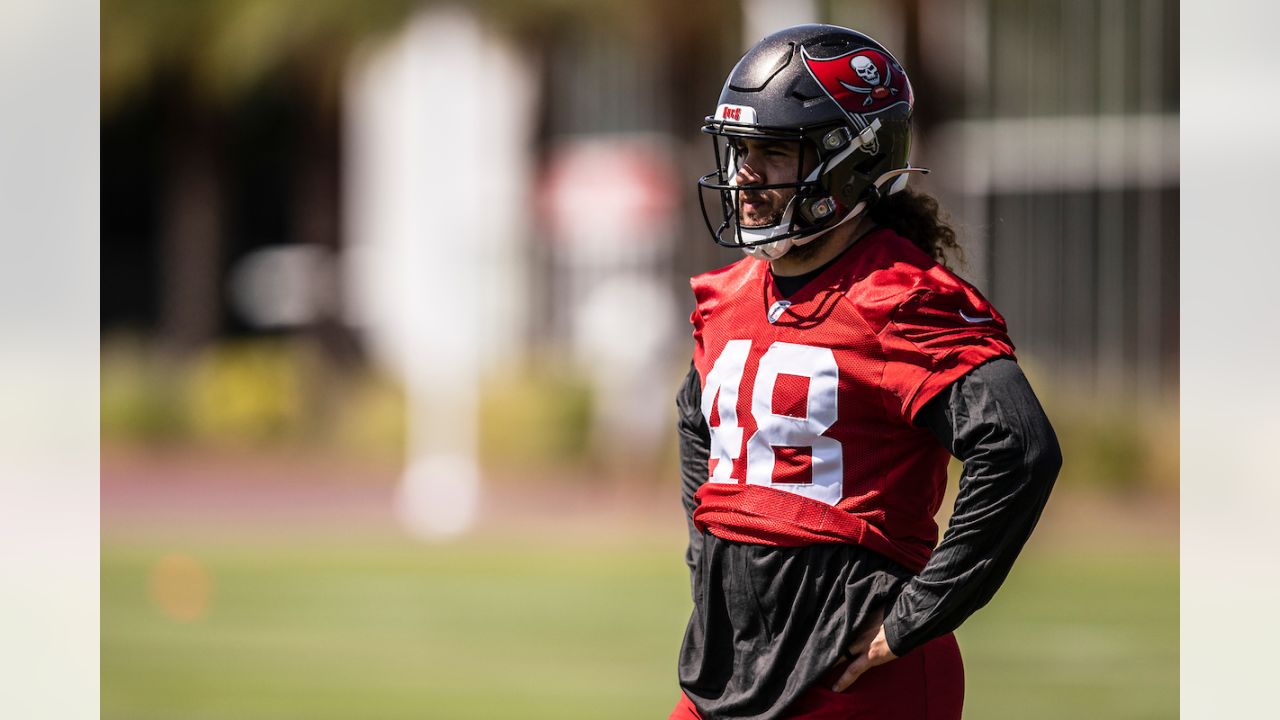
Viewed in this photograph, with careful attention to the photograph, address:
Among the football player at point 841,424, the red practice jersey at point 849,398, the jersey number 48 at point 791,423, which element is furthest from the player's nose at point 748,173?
the jersey number 48 at point 791,423

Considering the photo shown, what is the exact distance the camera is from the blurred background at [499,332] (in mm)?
10141

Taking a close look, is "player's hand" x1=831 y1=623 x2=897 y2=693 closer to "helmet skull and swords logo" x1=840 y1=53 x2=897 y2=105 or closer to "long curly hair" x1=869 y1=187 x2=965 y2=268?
"long curly hair" x1=869 y1=187 x2=965 y2=268

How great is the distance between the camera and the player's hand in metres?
3.07

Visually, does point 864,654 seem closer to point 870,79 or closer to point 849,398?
point 849,398

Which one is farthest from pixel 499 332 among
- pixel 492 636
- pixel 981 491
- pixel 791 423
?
pixel 981 491

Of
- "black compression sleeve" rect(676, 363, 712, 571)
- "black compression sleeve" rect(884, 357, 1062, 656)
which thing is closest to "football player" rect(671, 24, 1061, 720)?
"black compression sleeve" rect(884, 357, 1062, 656)

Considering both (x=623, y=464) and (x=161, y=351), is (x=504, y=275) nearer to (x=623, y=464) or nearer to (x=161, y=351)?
(x=623, y=464)

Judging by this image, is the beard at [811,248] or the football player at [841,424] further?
the beard at [811,248]

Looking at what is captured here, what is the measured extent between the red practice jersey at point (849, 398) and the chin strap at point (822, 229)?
0.06 m

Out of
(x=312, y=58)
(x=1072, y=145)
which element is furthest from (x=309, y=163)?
(x=1072, y=145)

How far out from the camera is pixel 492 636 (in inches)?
414

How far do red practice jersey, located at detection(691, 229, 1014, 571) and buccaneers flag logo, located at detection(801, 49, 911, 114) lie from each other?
268 millimetres

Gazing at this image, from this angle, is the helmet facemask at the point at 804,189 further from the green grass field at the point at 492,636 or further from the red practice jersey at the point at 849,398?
the green grass field at the point at 492,636
